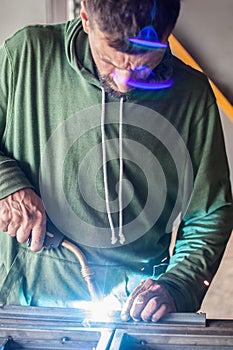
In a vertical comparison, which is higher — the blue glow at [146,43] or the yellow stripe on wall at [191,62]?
the blue glow at [146,43]

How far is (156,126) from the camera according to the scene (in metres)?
1.12

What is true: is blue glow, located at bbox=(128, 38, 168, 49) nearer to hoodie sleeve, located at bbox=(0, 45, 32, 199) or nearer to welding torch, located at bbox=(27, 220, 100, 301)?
hoodie sleeve, located at bbox=(0, 45, 32, 199)

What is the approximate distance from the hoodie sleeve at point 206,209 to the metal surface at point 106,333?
17 centimetres

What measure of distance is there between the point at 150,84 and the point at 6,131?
286 mm

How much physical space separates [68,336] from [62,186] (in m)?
0.32

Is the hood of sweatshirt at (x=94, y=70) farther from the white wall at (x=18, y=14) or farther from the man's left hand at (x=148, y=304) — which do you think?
the white wall at (x=18, y=14)

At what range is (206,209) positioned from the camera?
1.10m

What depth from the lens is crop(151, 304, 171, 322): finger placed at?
36.8 inches

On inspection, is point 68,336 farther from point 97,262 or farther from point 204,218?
point 204,218

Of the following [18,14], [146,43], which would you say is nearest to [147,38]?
[146,43]

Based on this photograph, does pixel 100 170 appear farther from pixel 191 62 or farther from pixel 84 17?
pixel 191 62

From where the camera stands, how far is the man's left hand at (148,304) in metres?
0.94

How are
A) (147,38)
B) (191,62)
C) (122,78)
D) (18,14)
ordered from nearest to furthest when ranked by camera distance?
(147,38) < (122,78) < (18,14) < (191,62)

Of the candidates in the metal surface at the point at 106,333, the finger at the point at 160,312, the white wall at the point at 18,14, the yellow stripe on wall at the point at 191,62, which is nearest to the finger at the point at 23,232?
the metal surface at the point at 106,333
